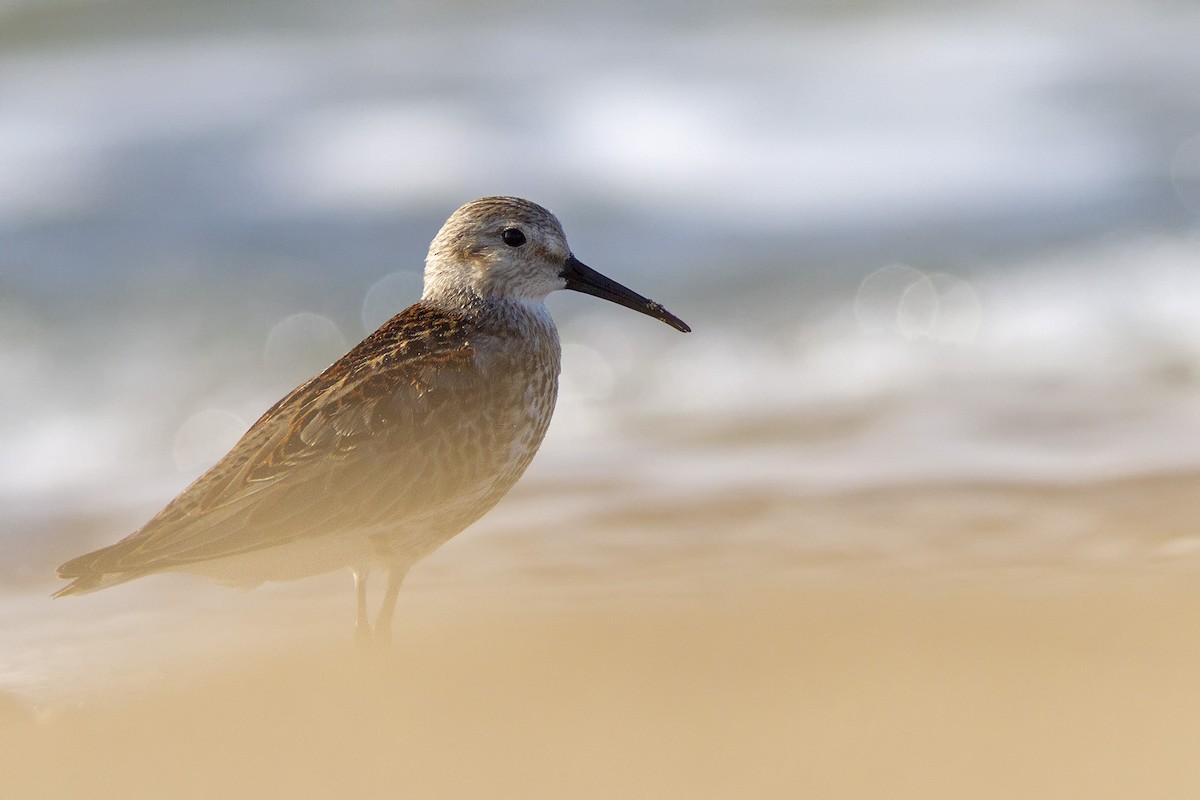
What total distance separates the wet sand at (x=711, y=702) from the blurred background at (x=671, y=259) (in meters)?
0.55

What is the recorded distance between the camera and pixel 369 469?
5.04 m

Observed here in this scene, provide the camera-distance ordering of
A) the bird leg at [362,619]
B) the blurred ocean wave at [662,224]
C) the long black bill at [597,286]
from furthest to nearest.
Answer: the blurred ocean wave at [662,224] → the long black bill at [597,286] → the bird leg at [362,619]

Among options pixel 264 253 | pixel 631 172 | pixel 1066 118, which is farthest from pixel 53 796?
pixel 1066 118

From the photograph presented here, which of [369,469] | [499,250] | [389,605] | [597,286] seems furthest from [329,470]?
[597,286]

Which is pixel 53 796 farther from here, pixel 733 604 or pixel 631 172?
pixel 631 172

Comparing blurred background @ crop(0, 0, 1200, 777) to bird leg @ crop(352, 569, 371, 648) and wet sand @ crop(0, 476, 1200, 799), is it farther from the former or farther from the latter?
bird leg @ crop(352, 569, 371, 648)

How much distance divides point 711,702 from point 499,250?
2.13 m

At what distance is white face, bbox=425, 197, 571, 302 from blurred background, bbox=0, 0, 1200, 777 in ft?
4.57

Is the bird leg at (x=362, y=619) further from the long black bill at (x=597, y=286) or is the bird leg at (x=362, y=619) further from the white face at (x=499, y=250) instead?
the long black bill at (x=597, y=286)

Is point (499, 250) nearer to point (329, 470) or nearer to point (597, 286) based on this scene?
point (597, 286)

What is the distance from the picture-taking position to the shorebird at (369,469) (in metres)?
4.98

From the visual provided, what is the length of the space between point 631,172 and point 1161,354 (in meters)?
6.09

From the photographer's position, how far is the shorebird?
4.98 meters

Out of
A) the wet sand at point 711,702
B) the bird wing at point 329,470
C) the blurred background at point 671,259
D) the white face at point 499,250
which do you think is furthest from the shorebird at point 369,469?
the blurred background at point 671,259
